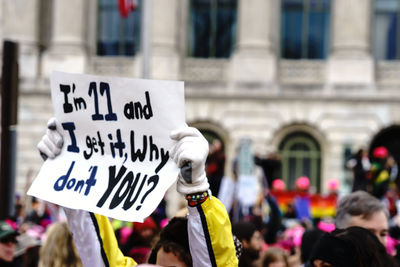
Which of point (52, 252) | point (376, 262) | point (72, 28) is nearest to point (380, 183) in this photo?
point (52, 252)

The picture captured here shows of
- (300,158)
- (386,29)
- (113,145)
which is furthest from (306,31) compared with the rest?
(113,145)

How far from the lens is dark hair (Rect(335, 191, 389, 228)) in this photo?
14.9 ft

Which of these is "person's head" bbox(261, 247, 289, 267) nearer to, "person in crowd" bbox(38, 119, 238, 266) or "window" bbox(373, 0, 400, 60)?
"person in crowd" bbox(38, 119, 238, 266)

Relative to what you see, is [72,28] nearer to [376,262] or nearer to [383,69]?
[383,69]

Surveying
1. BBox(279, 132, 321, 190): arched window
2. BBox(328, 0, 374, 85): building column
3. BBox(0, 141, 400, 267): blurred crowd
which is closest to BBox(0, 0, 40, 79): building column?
BBox(279, 132, 321, 190): arched window

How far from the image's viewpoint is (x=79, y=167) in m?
3.75

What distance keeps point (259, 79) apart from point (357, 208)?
882 inches

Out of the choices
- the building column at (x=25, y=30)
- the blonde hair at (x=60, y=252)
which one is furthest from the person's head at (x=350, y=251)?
the building column at (x=25, y=30)

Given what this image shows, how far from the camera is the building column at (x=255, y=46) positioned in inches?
1055

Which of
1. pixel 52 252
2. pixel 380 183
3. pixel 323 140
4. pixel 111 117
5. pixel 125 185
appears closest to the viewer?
pixel 125 185

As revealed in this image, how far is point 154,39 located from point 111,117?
23.7 m

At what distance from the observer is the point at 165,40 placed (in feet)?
89.1

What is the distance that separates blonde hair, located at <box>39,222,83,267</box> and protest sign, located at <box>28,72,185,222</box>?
1.58 m

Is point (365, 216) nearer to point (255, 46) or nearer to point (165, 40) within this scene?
point (255, 46)
